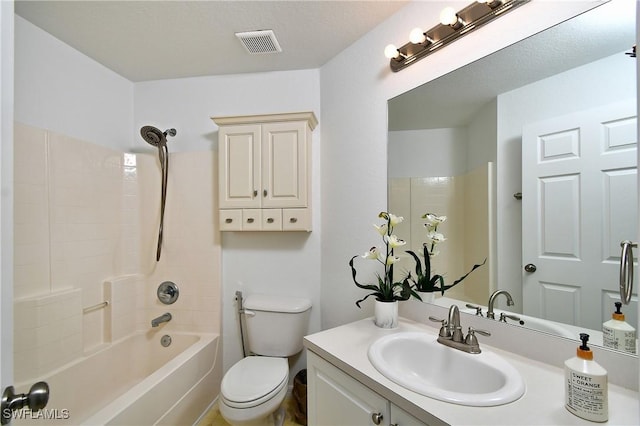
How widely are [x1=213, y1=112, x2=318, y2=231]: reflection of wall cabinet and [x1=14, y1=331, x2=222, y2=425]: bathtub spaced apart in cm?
85

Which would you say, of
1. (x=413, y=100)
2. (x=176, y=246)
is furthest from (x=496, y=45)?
(x=176, y=246)

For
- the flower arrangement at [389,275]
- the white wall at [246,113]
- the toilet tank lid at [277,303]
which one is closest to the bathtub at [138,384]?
the white wall at [246,113]

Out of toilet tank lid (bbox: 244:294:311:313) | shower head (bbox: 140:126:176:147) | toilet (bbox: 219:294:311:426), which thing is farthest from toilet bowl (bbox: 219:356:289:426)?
shower head (bbox: 140:126:176:147)

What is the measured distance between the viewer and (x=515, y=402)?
0.70 meters

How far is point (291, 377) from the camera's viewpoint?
193 cm

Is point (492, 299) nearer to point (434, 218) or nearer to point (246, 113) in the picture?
point (434, 218)

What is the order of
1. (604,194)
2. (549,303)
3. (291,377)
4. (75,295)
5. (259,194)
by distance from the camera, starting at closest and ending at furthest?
(604,194) → (549,303) → (75,295) → (259,194) → (291,377)

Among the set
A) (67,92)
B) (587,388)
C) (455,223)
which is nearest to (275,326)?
(455,223)

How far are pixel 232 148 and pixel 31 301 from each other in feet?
4.31

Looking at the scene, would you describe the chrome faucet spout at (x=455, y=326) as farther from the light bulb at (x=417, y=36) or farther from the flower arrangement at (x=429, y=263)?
the light bulb at (x=417, y=36)

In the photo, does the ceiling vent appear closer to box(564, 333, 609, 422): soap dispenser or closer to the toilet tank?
the toilet tank

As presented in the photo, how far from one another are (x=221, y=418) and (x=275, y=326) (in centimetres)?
66

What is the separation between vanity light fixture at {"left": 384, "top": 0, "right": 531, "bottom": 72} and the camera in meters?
1.04

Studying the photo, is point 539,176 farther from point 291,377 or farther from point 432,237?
point 291,377
